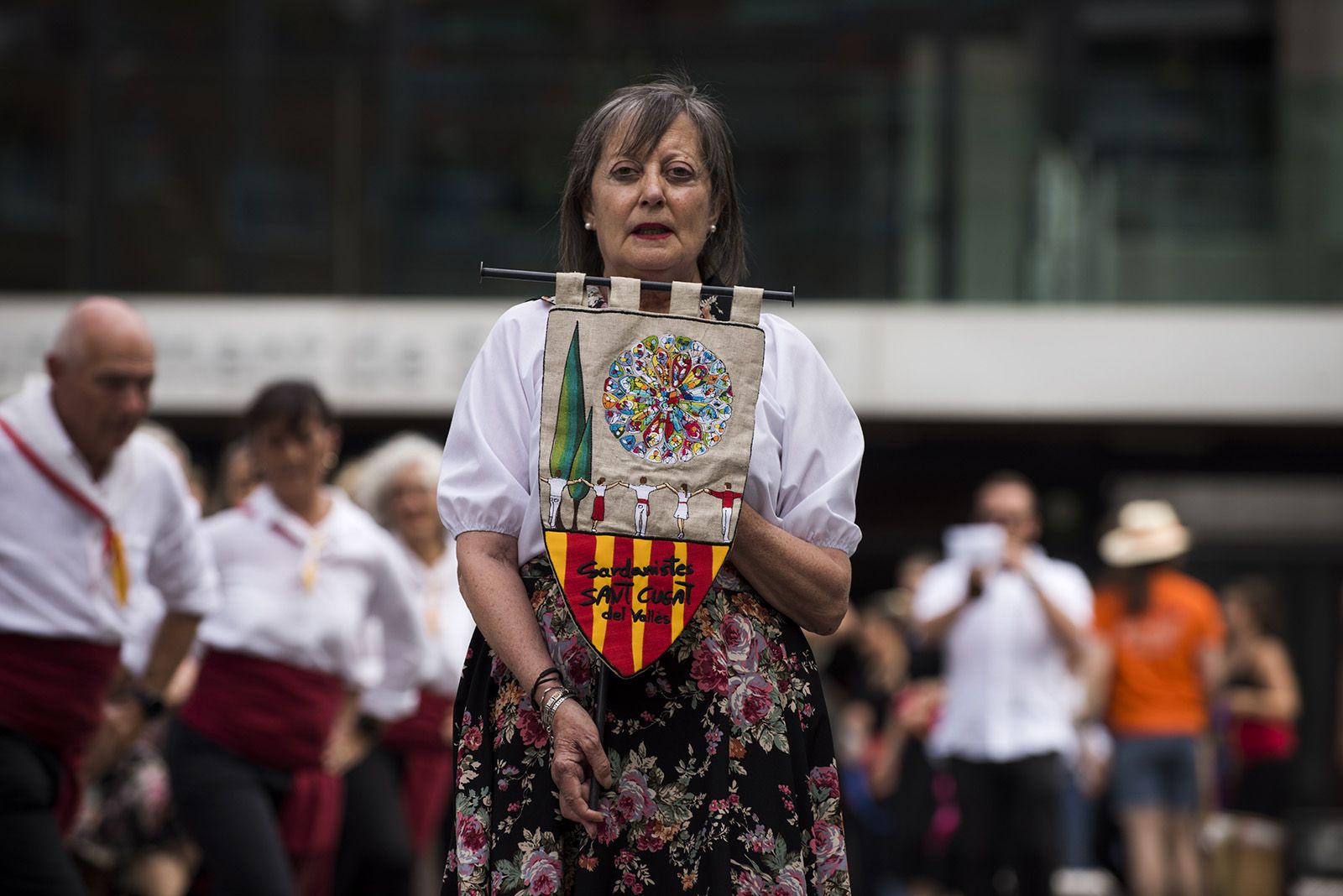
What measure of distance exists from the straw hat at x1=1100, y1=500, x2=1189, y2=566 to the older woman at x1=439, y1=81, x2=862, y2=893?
733cm

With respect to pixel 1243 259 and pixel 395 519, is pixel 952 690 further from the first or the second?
pixel 1243 259

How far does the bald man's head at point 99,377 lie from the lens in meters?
5.15

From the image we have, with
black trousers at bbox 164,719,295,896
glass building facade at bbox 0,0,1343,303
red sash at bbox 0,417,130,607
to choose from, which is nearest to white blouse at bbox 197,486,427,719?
black trousers at bbox 164,719,295,896

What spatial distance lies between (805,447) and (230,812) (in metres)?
3.44

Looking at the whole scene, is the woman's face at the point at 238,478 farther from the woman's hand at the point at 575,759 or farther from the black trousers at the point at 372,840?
the woman's hand at the point at 575,759

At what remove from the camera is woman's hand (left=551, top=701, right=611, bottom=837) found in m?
3.04

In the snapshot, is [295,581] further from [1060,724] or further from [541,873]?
[1060,724]

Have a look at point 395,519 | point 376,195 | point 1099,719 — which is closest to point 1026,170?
point 376,195

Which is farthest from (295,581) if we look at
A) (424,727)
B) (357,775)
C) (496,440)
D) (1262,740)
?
(1262,740)

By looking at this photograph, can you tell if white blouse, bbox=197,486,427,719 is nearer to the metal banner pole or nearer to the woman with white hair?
the woman with white hair

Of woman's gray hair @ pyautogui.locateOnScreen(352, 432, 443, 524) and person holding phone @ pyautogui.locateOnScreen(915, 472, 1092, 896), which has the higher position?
woman's gray hair @ pyautogui.locateOnScreen(352, 432, 443, 524)

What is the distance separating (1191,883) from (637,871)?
8140 mm

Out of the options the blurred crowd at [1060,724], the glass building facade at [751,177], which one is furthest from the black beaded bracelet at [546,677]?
the glass building facade at [751,177]

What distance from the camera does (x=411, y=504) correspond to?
8406 mm
